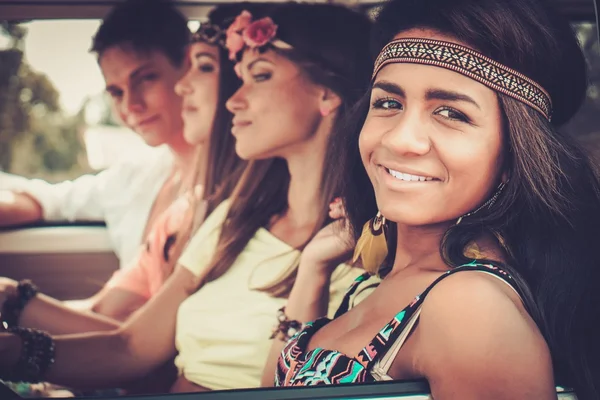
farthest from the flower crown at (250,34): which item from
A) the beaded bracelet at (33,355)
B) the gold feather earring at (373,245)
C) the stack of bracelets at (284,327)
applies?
the beaded bracelet at (33,355)

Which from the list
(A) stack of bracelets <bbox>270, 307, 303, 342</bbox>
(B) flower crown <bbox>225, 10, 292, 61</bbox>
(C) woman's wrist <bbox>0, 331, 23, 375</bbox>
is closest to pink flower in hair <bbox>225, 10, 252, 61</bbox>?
(B) flower crown <bbox>225, 10, 292, 61</bbox>

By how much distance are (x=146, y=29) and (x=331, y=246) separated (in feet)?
3.08

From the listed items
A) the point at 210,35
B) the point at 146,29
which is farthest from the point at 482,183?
the point at 146,29

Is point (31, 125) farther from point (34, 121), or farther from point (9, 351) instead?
point (9, 351)

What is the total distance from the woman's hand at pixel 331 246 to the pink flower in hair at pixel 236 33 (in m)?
0.60

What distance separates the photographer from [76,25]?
2.18 metres

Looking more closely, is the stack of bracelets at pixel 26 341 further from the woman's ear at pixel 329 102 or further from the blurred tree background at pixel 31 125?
the woman's ear at pixel 329 102

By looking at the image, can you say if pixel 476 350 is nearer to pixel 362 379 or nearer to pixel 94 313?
pixel 362 379

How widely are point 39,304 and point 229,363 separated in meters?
0.66

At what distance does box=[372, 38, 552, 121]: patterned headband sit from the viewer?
1.55 meters

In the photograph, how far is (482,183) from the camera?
5.22 feet

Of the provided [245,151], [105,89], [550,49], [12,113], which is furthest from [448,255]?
[12,113]

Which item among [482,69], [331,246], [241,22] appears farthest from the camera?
[241,22]

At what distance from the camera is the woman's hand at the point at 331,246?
212 centimetres
